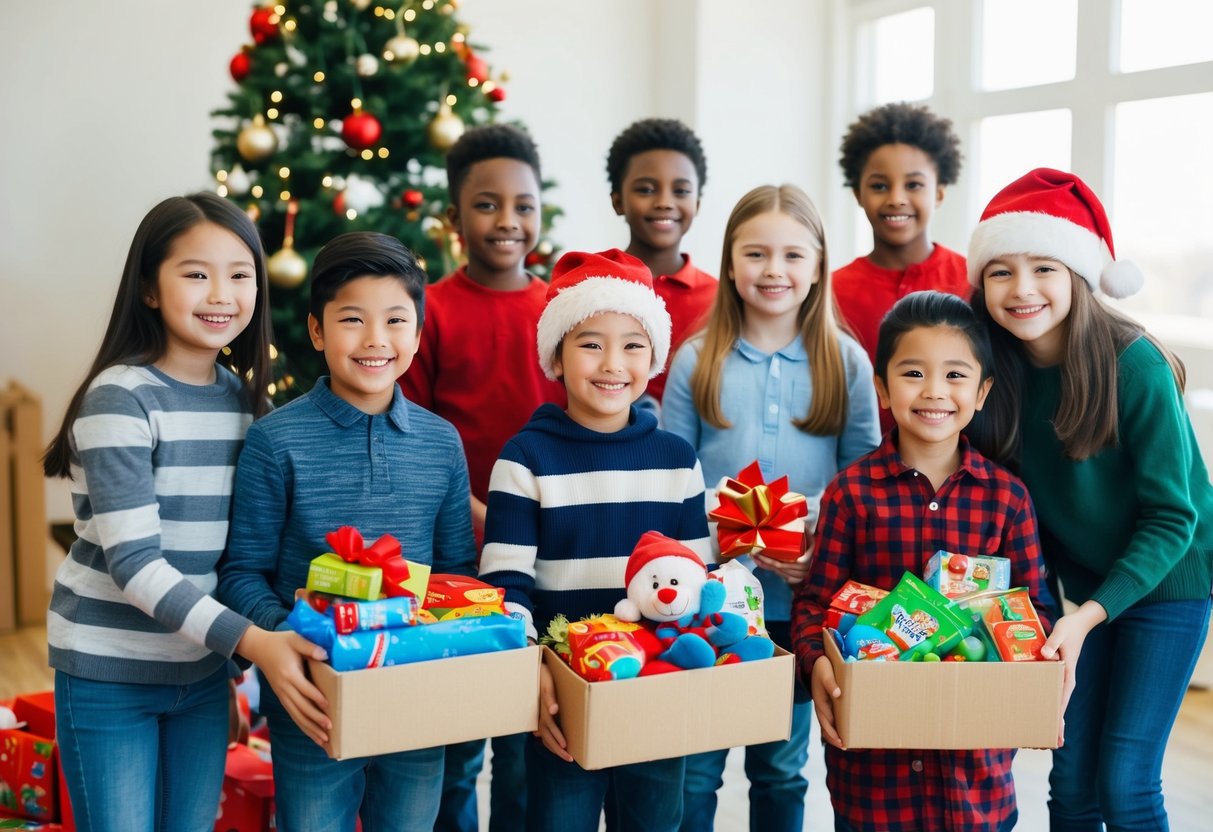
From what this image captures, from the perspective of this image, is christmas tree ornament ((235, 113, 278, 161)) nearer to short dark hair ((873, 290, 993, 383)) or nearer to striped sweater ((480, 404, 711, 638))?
striped sweater ((480, 404, 711, 638))

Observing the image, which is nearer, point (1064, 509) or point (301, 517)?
point (301, 517)

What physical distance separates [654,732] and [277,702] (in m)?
0.59

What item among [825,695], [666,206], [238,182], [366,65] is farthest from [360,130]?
[825,695]

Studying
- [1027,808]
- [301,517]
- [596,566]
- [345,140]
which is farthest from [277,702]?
[345,140]

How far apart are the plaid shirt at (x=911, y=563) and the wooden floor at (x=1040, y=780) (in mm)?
917

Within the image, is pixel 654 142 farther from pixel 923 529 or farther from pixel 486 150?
pixel 923 529

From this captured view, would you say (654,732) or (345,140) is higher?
(345,140)

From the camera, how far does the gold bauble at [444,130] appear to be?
11.5 feet

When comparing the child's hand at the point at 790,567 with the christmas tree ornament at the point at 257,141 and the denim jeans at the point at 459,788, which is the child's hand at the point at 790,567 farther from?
the christmas tree ornament at the point at 257,141

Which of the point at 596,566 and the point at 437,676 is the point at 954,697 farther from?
the point at 437,676

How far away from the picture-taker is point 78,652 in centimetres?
170

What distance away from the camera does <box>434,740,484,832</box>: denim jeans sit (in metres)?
2.27

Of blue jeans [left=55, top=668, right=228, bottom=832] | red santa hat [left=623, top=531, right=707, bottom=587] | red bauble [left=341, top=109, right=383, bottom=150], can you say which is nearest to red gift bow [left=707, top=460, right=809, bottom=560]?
red santa hat [left=623, top=531, right=707, bottom=587]

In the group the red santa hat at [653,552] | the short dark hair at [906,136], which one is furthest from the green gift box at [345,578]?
the short dark hair at [906,136]
